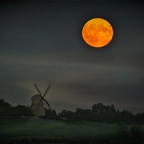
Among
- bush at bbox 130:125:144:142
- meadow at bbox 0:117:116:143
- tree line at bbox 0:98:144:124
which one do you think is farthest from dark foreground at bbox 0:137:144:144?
tree line at bbox 0:98:144:124

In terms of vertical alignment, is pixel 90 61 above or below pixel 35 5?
below

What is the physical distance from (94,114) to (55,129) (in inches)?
57.9

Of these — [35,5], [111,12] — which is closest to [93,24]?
[111,12]

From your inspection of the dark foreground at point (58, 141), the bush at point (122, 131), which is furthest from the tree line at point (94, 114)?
the dark foreground at point (58, 141)

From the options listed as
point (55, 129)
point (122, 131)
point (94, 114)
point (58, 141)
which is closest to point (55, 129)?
point (55, 129)

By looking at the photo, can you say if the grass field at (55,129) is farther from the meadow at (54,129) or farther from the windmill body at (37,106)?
the windmill body at (37,106)

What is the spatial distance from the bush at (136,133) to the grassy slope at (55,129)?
63 cm

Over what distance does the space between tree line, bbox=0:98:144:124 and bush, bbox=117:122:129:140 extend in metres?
0.16

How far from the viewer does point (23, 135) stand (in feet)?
50.6

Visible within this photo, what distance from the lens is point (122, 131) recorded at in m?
15.7

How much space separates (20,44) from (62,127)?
130 inches

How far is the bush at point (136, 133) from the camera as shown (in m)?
15.6

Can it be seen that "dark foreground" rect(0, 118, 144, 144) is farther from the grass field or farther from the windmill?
the windmill

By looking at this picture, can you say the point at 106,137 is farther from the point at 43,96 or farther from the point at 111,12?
the point at 111,12
